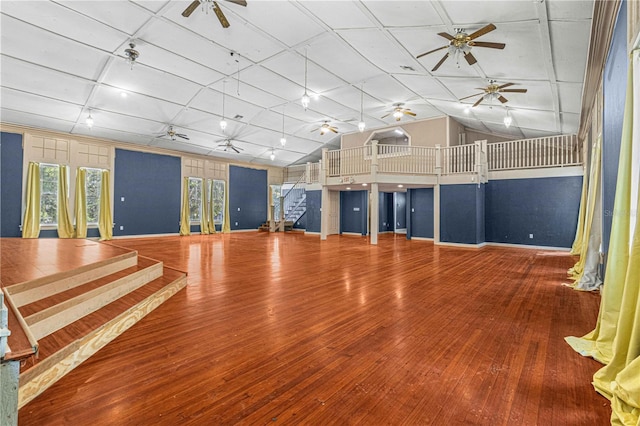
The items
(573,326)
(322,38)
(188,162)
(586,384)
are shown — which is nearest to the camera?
(586,384)

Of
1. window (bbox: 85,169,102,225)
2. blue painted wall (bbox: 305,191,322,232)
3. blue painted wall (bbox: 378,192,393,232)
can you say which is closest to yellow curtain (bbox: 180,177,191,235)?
window (bbox: 85,169,102,225)

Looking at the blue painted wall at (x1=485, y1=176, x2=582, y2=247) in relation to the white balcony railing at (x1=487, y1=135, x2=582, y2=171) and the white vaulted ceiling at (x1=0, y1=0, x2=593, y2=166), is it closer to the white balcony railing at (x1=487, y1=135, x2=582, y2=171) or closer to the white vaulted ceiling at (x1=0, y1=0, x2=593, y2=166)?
the white balcony railing at (x1=487, y1=135, x2=582, y2=171)

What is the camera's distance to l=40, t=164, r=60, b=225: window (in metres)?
9.72

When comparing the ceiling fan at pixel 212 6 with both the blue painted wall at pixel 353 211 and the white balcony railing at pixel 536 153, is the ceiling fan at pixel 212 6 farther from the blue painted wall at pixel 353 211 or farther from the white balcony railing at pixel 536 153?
the blue painted wall at pixel 353 211

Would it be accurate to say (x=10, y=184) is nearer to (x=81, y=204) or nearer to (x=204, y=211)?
(x=81, y=204)

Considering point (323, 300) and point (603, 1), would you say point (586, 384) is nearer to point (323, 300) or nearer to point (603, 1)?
point (323, 300)

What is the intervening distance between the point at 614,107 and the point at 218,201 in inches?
558

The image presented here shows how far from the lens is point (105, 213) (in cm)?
1085

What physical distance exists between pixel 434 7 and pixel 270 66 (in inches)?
165

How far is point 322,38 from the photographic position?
20.9 feet

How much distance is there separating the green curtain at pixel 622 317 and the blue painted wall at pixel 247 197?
1439 cm

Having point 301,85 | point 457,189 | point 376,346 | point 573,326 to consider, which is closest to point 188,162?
point 301,85

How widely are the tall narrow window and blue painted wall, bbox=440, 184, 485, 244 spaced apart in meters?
10.2

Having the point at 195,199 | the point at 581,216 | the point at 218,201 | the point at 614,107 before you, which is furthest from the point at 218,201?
the point at 614,107
